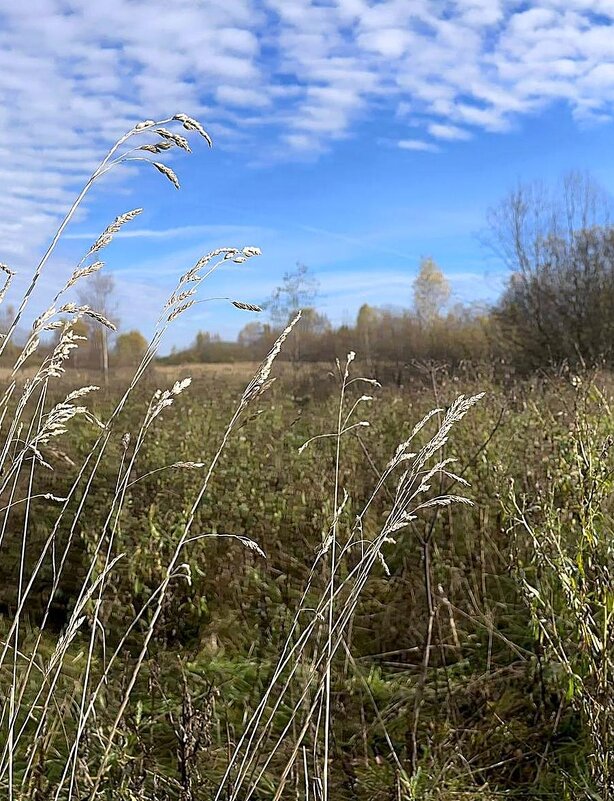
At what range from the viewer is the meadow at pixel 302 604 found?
155 cm

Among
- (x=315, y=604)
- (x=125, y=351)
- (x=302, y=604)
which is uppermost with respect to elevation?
(x=125, y=351)

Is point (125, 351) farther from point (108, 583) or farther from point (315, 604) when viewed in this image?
point (108, 583)

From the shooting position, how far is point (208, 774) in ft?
8.26

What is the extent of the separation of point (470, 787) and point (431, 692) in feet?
2.21

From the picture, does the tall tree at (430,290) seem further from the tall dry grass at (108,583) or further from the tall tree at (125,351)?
the tall dry grass at (108,583)

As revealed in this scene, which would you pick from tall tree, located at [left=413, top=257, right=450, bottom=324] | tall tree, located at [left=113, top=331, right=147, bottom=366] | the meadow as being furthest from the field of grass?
tall tree, located at [left=413, top=257, right=450, bottom=324]

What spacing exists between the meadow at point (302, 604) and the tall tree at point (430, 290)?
66.5ft

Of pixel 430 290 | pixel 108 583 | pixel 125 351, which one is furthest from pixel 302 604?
pixel 430 290

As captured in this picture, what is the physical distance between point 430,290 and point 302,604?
91.2 ft

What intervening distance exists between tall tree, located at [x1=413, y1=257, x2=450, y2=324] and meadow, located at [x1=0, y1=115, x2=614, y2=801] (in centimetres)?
2026

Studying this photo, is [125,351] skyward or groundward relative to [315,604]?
skyward

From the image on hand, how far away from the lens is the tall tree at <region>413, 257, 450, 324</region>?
26455mm

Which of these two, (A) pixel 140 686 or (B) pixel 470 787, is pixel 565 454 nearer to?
(B) pixel 470 787

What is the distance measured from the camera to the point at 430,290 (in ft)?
96.3
